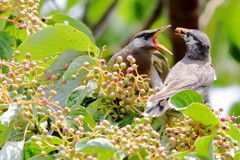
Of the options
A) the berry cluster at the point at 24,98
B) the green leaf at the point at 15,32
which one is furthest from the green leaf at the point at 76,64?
the green leaf at the point at 15,32

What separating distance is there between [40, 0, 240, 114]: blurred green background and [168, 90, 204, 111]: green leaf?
3266mm

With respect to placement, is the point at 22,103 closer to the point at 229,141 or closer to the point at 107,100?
the point at 107,100

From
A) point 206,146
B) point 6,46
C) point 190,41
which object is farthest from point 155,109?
point 190,41

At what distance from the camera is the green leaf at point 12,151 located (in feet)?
9.52

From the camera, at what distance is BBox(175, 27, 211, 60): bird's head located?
5.30 m

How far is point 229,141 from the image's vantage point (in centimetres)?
303

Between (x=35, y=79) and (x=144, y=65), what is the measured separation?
1639 mm

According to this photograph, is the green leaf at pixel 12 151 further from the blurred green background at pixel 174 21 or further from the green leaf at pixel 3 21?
the blurred green background at pixel 174 21

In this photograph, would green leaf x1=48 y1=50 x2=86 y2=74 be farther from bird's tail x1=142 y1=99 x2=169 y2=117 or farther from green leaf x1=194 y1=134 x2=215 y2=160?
green leaf x1=194 y1=134 x2=215 y2=160

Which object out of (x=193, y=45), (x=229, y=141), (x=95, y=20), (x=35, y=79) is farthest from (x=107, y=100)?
(x=95, y=20)

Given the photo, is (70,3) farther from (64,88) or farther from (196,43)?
(64,88)

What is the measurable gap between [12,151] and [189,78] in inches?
77.1

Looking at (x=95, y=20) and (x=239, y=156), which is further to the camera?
(x=95, y=20)

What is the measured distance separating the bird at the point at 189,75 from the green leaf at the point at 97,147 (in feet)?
2.11
